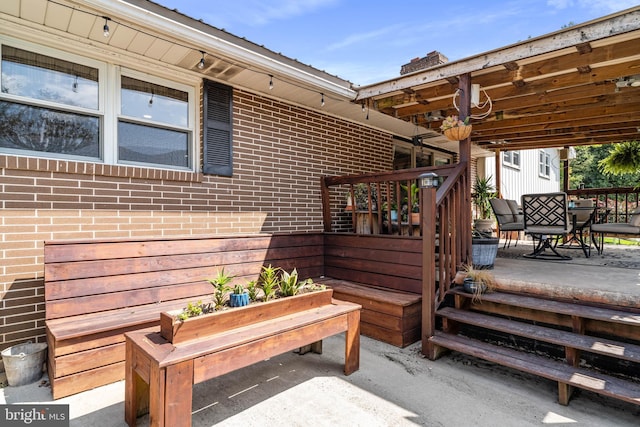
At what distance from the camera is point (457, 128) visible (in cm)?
359

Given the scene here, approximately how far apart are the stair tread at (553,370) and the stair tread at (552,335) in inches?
5.9

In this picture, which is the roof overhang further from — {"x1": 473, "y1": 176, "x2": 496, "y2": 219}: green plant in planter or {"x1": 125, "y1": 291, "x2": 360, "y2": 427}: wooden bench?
{"x1": 473, "y1": 176, "x2": 496, "y2": 219}: green plant in planter

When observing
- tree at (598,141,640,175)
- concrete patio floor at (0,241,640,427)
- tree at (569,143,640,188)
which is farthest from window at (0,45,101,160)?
tree at (569,143,640,188)

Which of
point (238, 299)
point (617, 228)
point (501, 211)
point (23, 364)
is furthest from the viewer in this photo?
point (501, 211)

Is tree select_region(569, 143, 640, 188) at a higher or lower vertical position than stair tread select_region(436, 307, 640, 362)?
higher

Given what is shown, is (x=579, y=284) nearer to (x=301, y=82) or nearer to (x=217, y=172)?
(x=301, y=82)

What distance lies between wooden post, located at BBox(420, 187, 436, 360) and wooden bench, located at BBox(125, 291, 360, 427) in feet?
2.62

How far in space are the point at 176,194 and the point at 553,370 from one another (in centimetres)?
359

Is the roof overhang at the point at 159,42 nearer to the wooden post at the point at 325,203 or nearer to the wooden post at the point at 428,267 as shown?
the wooden post at the point at 325,203

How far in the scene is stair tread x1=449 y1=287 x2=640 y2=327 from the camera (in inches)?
95.3

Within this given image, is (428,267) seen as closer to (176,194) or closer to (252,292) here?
(252,292)

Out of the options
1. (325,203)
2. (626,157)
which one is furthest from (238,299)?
(626,157)

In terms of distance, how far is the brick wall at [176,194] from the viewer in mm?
2775

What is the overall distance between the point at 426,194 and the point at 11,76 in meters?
3.61
